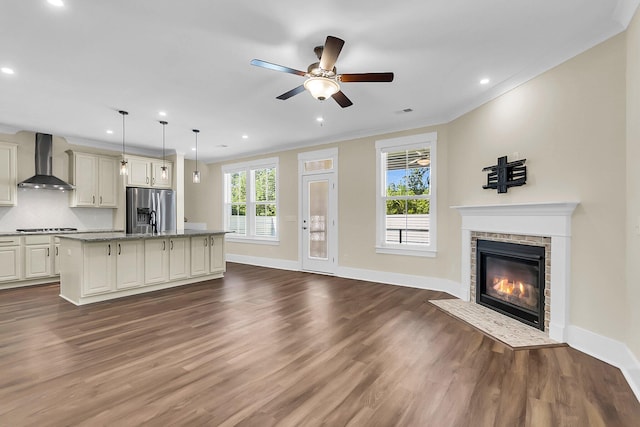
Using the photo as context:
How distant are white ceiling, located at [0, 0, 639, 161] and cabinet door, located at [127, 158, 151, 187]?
180cm

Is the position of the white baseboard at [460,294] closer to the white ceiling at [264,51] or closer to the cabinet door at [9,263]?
the white ceiling at [264,51]

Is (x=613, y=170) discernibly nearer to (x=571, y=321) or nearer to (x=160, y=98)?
(x=571, y=321)

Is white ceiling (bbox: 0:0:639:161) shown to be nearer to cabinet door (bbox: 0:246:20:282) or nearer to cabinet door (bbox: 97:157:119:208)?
cabinet door (bbox: 97:157:119:208)

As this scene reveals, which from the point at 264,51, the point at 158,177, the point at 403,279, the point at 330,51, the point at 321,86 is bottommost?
the point at 403,279

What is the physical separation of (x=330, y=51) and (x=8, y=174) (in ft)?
20.4

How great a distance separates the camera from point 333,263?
622cm

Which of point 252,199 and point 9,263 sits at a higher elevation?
point 252,199

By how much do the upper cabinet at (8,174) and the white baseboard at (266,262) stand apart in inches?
168

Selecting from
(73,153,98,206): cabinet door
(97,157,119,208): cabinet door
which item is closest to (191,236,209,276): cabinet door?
(97,157,119,208): cabinet door

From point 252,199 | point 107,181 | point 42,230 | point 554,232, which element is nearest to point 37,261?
point 42,230

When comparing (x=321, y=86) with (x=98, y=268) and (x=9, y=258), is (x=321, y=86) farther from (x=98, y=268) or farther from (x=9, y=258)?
(x=9, y=258)

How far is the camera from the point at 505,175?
A: 12.2 ft

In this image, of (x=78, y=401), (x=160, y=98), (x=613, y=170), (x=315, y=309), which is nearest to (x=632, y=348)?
(x=613, y=170)

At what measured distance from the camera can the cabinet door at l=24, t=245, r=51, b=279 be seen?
5242 mm
